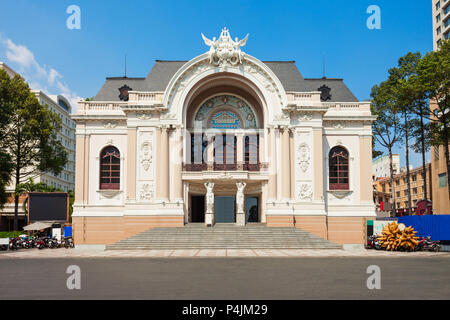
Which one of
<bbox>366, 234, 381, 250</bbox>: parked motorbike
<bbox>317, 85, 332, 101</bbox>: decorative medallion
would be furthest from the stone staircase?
<bbox>317, 85, 332, 101</bbox>: decorative medallion

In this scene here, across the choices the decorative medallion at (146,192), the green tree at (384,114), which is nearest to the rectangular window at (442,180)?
the green tree at (384,114)

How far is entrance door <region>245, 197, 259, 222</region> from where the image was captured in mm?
42500

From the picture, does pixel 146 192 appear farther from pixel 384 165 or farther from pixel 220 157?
pixel 384 165

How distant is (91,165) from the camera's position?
39.5 meters

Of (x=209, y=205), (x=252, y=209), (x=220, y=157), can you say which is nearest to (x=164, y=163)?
(x=209, y=205)

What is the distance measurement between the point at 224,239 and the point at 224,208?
903 cm

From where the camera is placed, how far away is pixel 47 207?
39312mm

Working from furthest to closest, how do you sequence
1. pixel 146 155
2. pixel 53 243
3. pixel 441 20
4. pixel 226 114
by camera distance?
pixel 441 20 → pixel 226 114 → pixel 146 155 → pixel 53 243

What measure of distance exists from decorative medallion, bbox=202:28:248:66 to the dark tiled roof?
16.5 ft

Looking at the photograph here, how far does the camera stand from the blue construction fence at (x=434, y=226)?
3198 cm

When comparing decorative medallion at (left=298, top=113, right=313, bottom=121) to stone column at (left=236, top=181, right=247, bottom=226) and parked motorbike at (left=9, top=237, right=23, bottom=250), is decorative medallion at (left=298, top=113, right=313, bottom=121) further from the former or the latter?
parked motorbike at (left=9, top=237, right=23, bottom=250)
